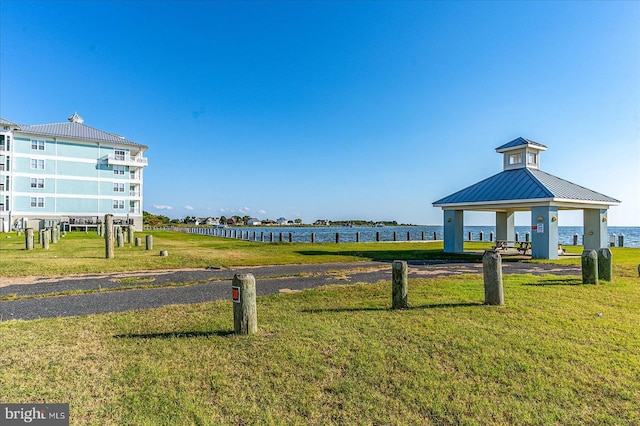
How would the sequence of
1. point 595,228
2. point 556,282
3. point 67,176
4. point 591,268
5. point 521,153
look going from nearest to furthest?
point 591,268, point 556,282, point 595,228, point 521,153, point 67,176

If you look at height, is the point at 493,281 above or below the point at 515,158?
below

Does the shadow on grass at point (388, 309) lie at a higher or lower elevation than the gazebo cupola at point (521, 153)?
lower

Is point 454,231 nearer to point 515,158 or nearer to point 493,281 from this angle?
point 515,158

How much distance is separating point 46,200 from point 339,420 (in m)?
57.6

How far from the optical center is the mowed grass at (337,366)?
373cm

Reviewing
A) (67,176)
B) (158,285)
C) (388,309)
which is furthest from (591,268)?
(67,176)

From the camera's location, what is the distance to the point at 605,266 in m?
11.3

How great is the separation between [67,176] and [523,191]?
5378 cm

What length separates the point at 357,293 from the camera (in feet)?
31.1

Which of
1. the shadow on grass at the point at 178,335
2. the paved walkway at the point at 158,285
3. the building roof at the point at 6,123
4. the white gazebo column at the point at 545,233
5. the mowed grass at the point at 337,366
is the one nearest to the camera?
the mowed grass at the point at 337,366

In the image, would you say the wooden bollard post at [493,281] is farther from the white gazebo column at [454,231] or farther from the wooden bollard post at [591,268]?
the white gazebo column at [454,231]

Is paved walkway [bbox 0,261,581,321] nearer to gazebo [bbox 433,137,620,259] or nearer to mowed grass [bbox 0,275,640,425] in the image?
mowed grass [bbox 0,275,640,425]

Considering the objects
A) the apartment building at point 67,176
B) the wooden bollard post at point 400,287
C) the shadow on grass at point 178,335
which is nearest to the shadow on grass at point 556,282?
the wooden bollard post at point 400,287

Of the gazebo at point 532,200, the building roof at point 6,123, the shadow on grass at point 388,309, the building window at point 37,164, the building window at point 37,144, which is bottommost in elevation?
the shadow on grass at point 388,309
